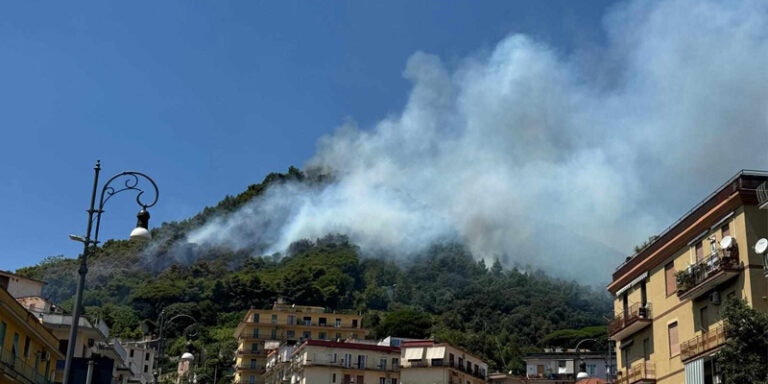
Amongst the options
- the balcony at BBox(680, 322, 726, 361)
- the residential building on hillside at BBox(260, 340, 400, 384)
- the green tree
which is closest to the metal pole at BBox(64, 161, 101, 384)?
the green tree

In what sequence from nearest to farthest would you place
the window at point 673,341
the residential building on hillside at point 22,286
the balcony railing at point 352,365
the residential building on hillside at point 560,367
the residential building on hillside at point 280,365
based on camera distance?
the window at point 673,341 < the residential building on hillside at point 22,286 < the balcony railing at point 352,365 < the residential building on hillside at point 280,365 < the residential building on hillside at point 560,367

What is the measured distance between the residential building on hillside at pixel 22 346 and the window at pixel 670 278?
29.4 m

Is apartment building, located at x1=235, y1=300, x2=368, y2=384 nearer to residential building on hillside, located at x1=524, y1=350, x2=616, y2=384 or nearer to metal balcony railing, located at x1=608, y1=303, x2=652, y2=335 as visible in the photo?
residential building on hillside, located at x1=524, y1=350, x2=616, y2=384

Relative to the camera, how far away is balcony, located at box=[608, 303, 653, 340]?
1826 inches

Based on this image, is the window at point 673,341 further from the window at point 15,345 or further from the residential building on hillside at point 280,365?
the residential building on hillside at point 280,365

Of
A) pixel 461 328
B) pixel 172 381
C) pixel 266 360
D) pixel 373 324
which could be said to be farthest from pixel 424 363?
pixel 461 328

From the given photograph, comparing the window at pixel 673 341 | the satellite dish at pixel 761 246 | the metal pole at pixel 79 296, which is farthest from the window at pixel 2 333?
the satellite dish at pixel 761 246

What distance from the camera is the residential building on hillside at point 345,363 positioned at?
9475 cm

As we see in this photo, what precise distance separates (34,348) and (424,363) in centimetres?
5191

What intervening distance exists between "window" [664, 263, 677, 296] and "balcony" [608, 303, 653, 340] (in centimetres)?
227

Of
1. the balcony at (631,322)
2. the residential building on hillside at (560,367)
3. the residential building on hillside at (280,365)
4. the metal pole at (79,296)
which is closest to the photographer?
the metal pole at (79,296)

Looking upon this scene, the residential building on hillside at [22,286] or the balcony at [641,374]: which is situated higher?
the residential building on hillside at [22,286]

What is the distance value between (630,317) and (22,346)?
2924cm

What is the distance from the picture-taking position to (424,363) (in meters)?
92.4
